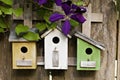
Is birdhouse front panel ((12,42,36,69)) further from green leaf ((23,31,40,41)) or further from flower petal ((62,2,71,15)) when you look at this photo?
flower petal ((62,2,71,15))

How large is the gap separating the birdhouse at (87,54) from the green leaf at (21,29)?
24cm

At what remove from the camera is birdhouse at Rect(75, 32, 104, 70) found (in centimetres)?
155

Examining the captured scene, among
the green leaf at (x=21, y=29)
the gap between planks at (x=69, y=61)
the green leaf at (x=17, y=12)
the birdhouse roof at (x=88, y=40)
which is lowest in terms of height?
the gap between planks at (x=69, y=61)

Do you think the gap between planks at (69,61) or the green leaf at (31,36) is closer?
the green leaf at (31,36)

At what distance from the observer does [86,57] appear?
61.7 inches

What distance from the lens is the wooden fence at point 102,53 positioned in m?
1.64

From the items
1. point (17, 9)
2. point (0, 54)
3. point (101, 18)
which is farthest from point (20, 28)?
point (101, 18)

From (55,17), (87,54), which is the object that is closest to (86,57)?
(87,54)

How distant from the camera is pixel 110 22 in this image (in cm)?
164

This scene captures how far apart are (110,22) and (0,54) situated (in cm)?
57

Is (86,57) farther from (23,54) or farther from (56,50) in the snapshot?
(23,54)

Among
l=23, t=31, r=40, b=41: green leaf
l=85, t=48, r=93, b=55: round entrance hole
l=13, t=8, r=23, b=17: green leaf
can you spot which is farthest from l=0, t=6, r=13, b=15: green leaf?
l=85, t=48, r=93, b=55: round entrance hole

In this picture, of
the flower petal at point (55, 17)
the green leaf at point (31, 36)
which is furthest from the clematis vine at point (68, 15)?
the green leaf at point (31, 36)

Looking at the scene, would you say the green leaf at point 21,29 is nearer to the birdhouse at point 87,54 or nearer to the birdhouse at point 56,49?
the birdhouse at point 56,49
